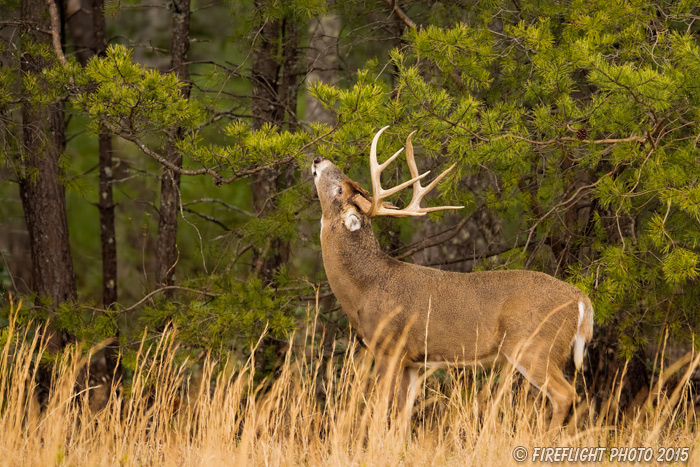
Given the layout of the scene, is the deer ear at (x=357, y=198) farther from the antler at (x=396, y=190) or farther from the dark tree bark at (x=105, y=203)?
the dark tree bark at (x=105, y=203)

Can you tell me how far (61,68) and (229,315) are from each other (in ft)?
7.56

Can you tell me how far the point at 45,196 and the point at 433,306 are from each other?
3.93 m

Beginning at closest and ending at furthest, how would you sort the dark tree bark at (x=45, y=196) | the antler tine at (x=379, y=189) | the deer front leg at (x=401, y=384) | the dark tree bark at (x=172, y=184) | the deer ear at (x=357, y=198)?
1. the antler tine at (x=379, y=189)
2. the deer front leg at (x=401, y=384)
3. the deer ear at (x=357, y=198)
4. the dark tree bark at (x=45, y=196)
5. the dark tree bark at (x=172, y=184)

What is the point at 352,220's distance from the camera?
6156mm

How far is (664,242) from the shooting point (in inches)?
215

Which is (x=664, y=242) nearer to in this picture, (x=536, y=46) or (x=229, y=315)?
(x=536, y=46)

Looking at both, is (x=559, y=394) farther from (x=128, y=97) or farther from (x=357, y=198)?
(x=128, y=97)

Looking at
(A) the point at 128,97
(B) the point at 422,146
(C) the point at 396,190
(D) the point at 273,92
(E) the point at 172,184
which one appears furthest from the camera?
(D) the point at 273,92

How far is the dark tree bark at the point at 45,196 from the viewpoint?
7223 millimetres

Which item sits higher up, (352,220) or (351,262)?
(352,220)

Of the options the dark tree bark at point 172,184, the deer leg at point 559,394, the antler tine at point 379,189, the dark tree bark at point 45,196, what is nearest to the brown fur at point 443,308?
the deer leg at point 559,394

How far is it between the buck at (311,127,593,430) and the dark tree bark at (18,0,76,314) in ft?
8.84

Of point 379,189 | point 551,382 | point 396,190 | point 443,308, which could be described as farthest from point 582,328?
point 379,189

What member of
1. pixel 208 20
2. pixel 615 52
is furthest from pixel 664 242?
pixel 208 20
